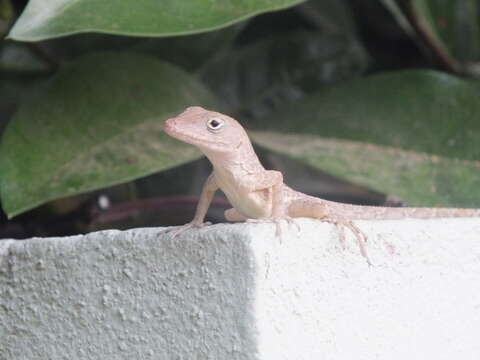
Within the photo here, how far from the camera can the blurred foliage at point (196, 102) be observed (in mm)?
1559

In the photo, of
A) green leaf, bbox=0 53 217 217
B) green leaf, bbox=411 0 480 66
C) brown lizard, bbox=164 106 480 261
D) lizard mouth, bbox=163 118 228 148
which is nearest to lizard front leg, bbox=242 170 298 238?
brown lizard, bbox=164 106 480 261

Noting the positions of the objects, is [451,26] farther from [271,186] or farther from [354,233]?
[354,233]

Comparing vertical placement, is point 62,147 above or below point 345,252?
below

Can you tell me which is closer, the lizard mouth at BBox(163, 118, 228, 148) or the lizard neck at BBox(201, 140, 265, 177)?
the lizard mouth at BBox(163, 118, 228, 148)

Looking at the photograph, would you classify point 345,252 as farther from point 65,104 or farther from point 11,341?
point 65,104

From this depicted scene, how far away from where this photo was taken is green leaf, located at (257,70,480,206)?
1746 millimetres

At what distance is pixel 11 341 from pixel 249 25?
1.87 m

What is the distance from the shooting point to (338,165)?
179 centimetres

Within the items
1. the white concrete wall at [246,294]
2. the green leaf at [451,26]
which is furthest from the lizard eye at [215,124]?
the green leaf at [451,26]

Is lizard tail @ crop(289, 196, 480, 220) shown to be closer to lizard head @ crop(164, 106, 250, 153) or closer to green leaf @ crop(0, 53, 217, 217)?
lizard head @ crop(164, 106, 250, 153)

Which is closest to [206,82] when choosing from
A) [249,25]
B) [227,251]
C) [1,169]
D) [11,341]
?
[249,25]

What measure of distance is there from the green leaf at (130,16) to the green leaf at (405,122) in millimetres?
454

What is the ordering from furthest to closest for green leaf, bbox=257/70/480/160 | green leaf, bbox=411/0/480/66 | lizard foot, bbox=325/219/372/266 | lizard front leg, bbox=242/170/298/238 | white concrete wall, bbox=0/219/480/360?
green leaf, bbox=411/0/480/66 → green leaf, bbox=257/70/480/160 → lizard front leg, bbox=242/170/298/238 → lizard foot, bbox=325/219/372/266 → white concrete wall, bbox=0/219/480/360

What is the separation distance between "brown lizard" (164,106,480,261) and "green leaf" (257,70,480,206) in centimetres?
17
